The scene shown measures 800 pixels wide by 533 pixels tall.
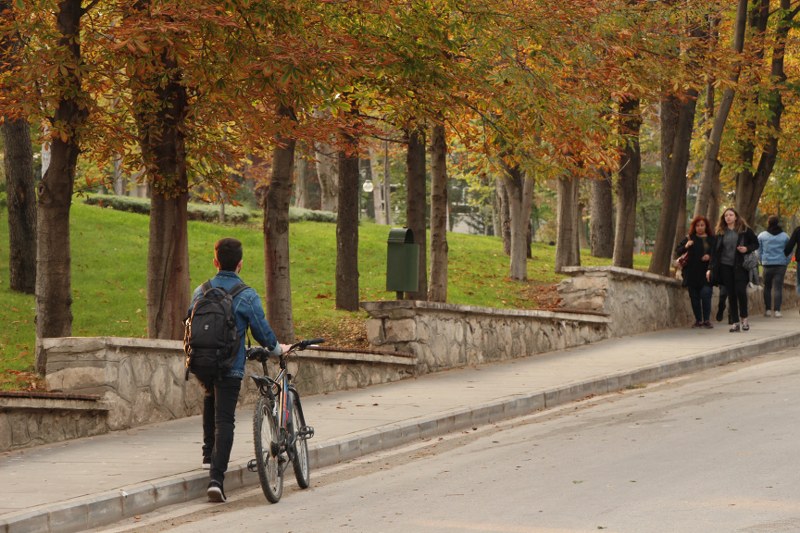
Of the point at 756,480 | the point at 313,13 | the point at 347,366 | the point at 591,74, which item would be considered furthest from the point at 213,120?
the point at 756,480

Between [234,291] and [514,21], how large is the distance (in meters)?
8.26

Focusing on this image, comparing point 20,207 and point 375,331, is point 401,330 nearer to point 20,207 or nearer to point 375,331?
point 375,331

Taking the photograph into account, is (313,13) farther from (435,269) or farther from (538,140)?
(538,140)

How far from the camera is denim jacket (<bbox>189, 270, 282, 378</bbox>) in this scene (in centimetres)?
882

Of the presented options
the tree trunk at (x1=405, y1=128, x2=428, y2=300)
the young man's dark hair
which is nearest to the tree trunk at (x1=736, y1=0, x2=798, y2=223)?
the tree trunk at (x1=405, y1=128, x2=428, y2=300)

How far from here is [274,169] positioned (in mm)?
16172

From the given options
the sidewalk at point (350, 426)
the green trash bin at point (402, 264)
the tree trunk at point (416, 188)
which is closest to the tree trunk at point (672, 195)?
the sidewalk at point (350, 426)

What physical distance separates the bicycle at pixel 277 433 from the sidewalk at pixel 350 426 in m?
0.58

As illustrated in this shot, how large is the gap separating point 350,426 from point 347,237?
834cm

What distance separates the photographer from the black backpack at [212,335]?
8641mm

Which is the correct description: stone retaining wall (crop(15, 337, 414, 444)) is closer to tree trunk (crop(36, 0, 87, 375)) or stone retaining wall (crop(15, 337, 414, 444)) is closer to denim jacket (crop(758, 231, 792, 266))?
tree trunk (crop(36, 0, 87, 375))

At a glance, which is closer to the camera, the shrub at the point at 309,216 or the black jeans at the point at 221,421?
the black jeans at the point at 221,421

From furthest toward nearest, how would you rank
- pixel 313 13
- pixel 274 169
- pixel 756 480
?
pixel 274 169
pixel 313 13
pixel 756 480

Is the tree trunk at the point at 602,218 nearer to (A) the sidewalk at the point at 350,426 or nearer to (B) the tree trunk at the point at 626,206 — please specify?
(B) the tree trunk at the point at 626,206
